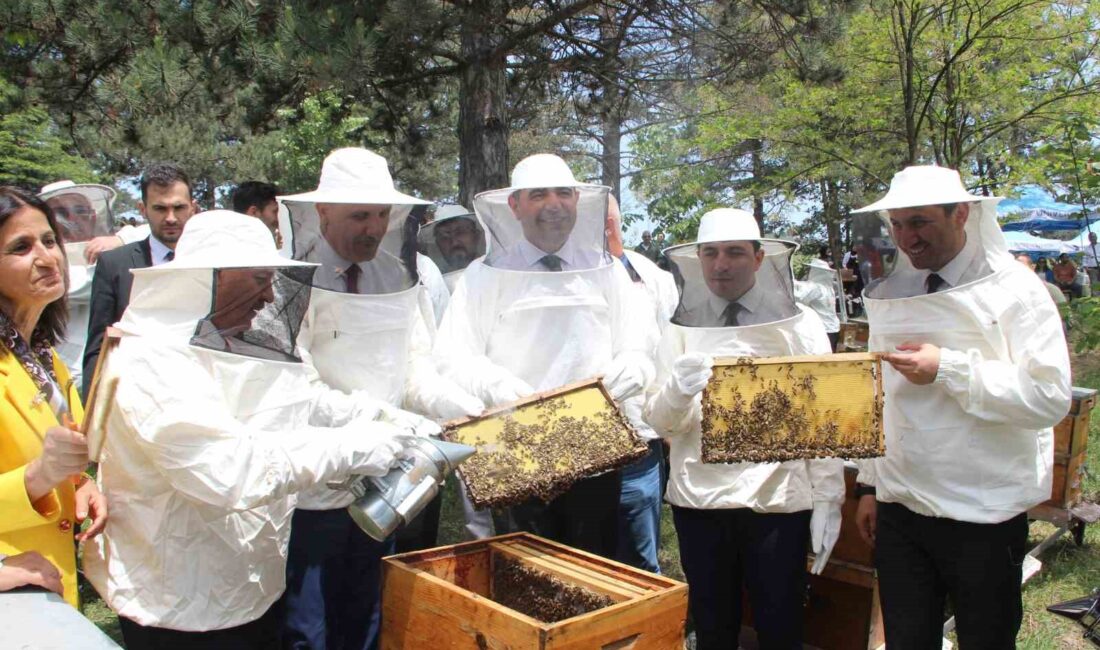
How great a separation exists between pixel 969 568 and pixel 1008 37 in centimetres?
750

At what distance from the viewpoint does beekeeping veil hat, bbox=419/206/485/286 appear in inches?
189

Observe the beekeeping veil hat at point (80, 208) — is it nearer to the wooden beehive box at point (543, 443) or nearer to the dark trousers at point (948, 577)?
the wooden beehive box at point (543, 443)

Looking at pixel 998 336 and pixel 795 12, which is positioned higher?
pixel 795 12

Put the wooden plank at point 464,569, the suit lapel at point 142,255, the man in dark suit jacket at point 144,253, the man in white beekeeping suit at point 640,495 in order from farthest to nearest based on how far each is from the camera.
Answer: the suit lapel at point 142,255 → the man in dark suit jacket at point 144,253 → the man in white beekeeping suit at point 640,495 → the wooden plank at point 464,569

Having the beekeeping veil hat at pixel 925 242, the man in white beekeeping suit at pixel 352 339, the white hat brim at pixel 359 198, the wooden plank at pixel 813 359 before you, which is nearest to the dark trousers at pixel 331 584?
the man in white beekeeping suit at pixel 352 339

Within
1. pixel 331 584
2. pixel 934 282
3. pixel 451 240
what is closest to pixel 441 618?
pixel 331 584

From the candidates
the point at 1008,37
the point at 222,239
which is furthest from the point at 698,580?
the point at 1008,37

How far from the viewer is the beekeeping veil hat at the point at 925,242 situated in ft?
8.87

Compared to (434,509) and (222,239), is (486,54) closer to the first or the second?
(434,509)

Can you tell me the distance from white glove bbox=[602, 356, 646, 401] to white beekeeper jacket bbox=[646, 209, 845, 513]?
7 centimetres

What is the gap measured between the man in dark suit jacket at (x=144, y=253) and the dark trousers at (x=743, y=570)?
2.55 meters

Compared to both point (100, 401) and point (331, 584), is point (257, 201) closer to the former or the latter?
point (331, 584)

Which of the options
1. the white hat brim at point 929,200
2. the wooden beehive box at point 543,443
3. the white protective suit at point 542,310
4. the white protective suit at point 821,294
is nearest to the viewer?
the wooden beehive box at point 543,443

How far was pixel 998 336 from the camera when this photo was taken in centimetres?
271
